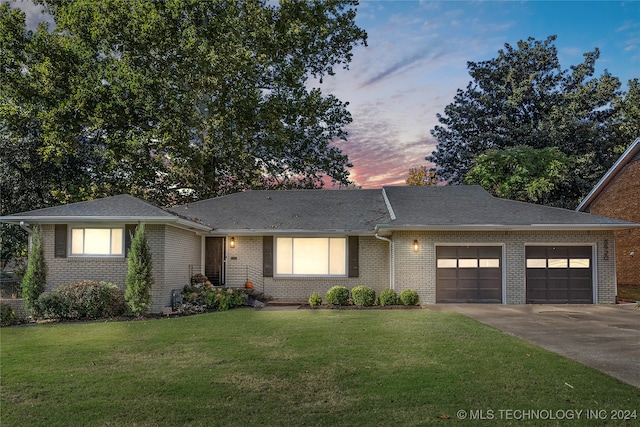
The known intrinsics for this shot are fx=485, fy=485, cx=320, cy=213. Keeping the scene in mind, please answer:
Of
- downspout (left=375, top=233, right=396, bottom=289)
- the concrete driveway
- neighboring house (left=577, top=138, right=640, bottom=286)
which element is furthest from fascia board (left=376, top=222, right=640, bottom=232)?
neighboring house (left=577, top=138, right=640, bottom=286)

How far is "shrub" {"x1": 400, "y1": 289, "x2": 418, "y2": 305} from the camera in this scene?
49.3 ft

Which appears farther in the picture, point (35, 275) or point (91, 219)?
point (91, 219)

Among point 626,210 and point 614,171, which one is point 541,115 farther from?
point 626,210

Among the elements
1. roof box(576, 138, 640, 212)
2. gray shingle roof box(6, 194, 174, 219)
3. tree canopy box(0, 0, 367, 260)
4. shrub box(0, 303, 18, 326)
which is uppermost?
tree canopy box(0, 0, 367, 260)

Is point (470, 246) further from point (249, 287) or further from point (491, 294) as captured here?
point (249, 287)

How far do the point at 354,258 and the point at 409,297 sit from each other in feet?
9.59

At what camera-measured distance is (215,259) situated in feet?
59.6

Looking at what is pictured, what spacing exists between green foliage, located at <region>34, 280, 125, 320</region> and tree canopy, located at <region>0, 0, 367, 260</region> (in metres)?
11.2

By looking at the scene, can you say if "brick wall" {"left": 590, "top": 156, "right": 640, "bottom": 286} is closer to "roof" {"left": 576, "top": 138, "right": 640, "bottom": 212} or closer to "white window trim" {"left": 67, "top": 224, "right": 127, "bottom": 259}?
"roof" {"left": 576, "top": 138, "right": 640, "bottom": 212}

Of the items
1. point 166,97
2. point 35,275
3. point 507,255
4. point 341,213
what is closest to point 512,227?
point 507,255

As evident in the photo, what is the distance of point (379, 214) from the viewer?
18.6m

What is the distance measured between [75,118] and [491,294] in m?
20.5

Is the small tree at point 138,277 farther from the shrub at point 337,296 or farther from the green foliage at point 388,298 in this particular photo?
the green foliage at point 388,298

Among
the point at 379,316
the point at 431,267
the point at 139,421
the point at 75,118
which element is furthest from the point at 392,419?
the point at 75,118
